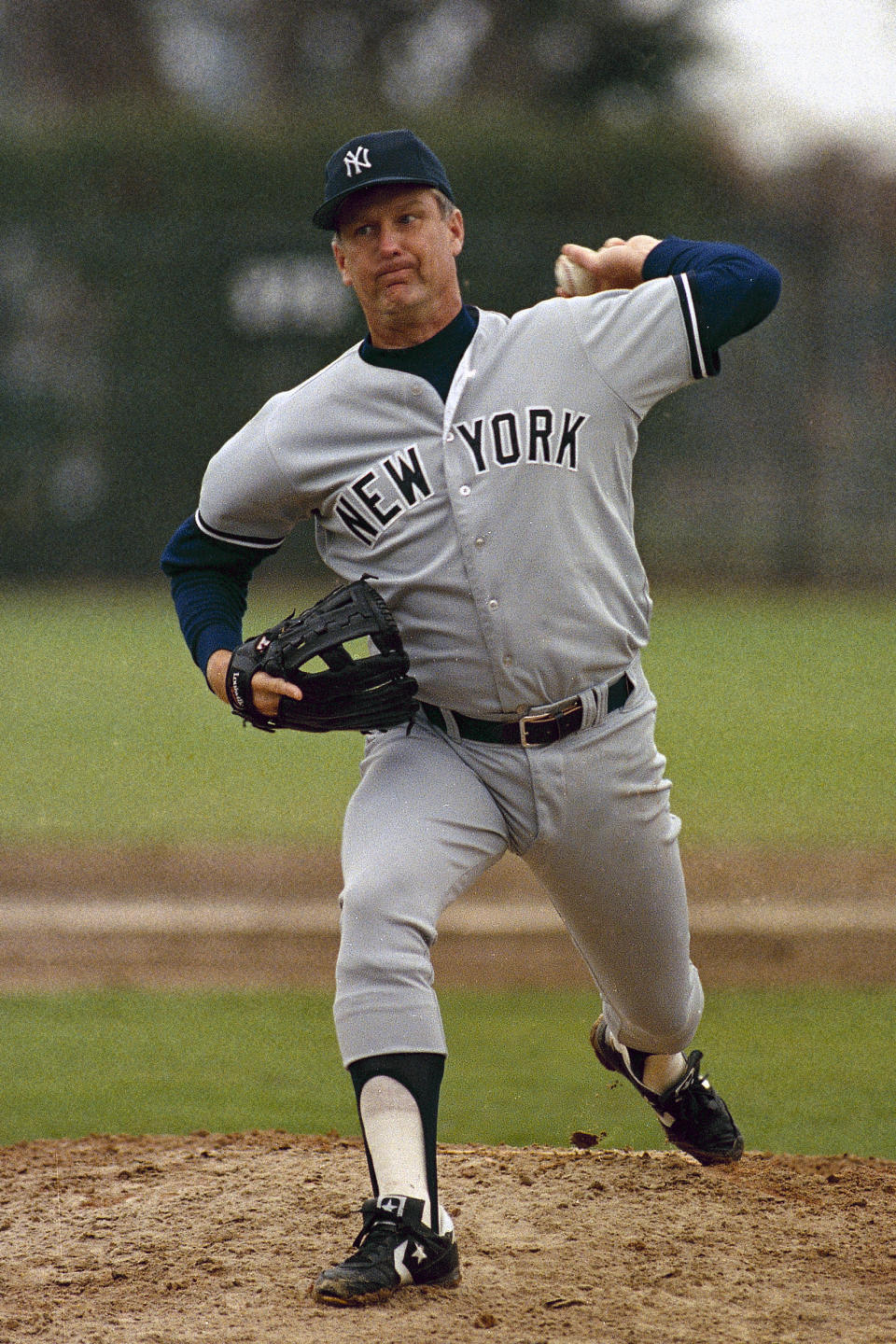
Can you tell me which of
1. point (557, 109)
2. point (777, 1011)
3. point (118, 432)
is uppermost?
point (557, 109)

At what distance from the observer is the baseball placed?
2656 millimetres

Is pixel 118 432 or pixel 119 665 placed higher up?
pixel 118 432

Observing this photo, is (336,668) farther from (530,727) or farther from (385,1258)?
(385,1258)

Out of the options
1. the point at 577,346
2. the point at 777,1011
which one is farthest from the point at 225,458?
the point at 777,1011

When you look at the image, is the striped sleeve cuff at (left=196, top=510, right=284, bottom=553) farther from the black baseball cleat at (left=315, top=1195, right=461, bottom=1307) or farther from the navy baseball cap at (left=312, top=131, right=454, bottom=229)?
the black baseball cleat at (left=315, top=1195, right=461, bottom=1307)

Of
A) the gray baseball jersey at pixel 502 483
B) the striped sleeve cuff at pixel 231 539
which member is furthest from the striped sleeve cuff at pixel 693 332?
the striped sleeve cuff at pixel 231 539

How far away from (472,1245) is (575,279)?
1547mm

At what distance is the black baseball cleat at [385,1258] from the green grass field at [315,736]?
14.6ft

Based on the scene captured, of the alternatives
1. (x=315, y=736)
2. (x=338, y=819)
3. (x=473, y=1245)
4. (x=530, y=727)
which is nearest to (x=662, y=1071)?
(x=473, y=1245)

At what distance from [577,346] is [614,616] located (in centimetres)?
42

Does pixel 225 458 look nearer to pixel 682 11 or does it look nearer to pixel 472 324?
pixel 472 324

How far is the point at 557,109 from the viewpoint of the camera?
1520 cm

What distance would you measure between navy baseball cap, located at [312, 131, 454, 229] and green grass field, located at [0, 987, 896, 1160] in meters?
1.97

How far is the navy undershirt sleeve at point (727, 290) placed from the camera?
2.45 metres
